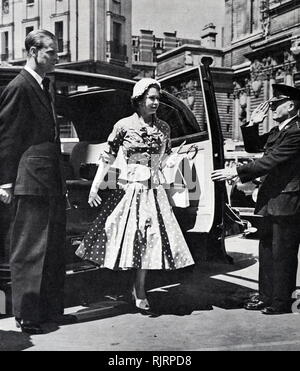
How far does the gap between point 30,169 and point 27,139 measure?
0.19 m

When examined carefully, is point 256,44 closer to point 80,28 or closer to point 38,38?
point 80,28

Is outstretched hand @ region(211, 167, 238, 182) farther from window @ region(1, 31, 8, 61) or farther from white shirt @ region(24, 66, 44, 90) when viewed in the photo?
window @ region(1, 31, 8, 61)

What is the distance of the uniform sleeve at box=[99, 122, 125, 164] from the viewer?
3.92 meters

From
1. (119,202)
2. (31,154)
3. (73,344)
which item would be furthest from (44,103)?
(73,344)

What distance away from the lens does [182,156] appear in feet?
13.9

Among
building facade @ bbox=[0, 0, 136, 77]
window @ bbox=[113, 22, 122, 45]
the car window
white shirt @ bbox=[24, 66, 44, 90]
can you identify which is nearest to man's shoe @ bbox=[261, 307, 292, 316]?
the car window

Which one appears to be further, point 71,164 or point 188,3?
point 71,164

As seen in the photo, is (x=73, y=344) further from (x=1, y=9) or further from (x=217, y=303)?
(x=1, y=9)

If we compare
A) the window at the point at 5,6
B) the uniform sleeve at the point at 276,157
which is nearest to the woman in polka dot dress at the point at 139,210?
the uniform sleeve at the point at 276,157

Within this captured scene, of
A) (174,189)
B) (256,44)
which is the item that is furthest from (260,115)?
(256,44)

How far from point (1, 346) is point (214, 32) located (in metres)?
3.34

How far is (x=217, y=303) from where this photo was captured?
4.23m

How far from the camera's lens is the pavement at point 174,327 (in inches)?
A: 124

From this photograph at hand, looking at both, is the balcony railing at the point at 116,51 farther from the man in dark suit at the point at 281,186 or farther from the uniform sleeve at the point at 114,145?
the man in dark suit at the point at 281,186
